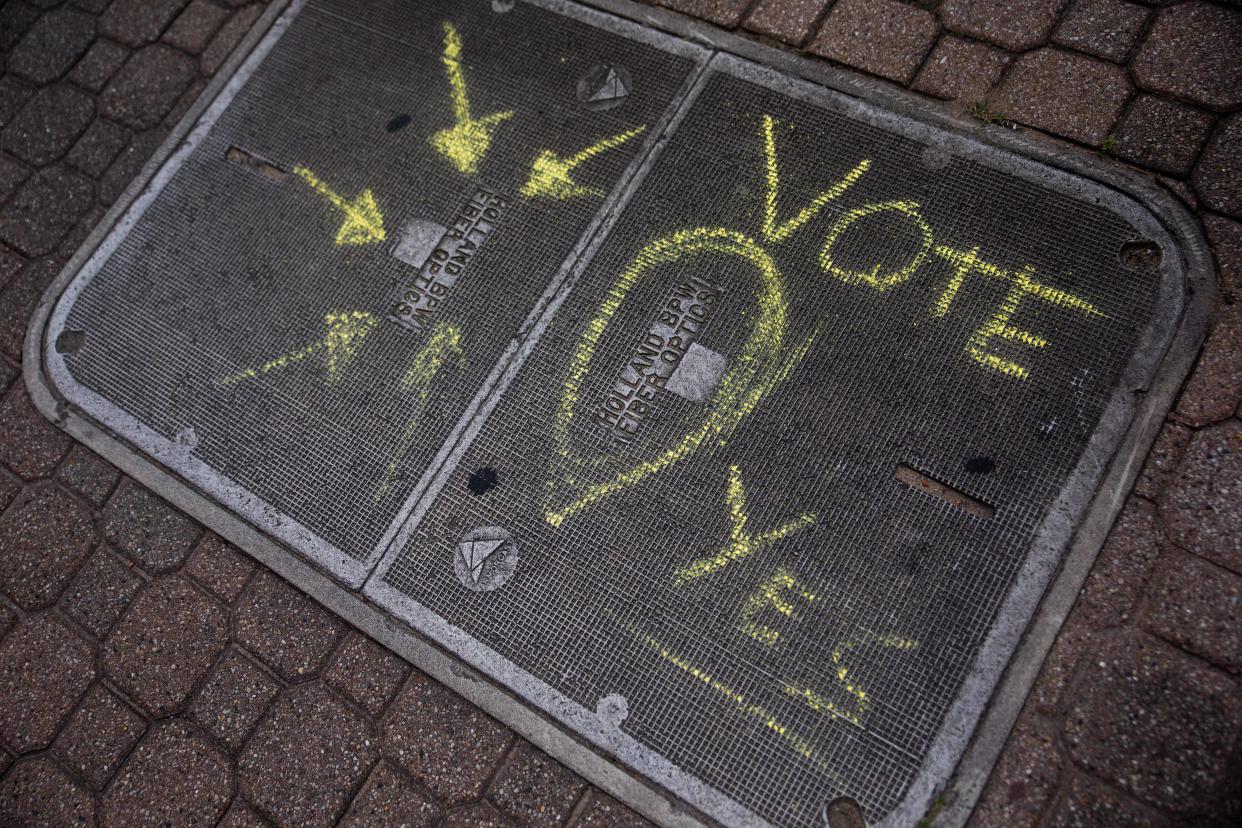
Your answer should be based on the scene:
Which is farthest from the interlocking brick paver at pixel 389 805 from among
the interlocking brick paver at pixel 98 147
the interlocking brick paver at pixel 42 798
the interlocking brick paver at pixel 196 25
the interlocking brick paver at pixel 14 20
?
the interlocking brick paver at pixel 14 20

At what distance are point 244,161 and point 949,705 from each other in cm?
332

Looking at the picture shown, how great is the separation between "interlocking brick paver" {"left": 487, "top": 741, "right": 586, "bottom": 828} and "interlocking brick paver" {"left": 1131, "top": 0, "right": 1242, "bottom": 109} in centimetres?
305

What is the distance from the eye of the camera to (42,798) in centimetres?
274

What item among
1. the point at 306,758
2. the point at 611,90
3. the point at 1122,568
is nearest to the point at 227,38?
the point at 611,90

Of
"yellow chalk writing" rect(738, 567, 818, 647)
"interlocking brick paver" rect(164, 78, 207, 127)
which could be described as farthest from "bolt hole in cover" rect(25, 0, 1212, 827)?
"interlocking brick paver" rect(164, 78, 207, 127)

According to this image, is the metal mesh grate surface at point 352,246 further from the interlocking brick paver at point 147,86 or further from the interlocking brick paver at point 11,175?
the interlocking brick paver at point 11,175

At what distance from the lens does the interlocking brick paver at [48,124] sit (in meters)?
3.53

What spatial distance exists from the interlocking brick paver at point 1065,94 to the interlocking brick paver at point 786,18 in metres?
0.75

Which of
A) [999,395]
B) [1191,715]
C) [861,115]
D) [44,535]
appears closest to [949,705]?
[1191,715]

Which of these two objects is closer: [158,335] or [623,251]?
[623,251]

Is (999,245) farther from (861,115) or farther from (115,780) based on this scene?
(115,780)

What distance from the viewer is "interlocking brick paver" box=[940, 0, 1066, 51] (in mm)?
2902

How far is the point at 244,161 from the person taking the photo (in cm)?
333

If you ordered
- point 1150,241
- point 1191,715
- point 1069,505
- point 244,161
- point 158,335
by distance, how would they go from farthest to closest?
1. point 244,161
2. point 158,335
3. point 1150,241
4. point 1069,505
5. point 1191,715
